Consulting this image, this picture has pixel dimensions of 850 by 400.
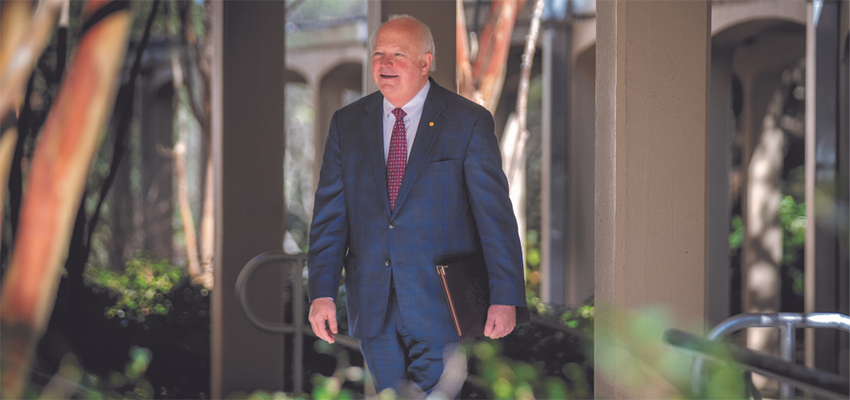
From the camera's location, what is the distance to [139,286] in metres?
8.00

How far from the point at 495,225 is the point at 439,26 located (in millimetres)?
1320

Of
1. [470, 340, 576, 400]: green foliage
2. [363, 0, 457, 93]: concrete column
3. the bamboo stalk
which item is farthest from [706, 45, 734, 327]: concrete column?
the bamboo stalk

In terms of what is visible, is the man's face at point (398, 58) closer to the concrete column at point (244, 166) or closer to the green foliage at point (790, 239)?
the concrete column at point (244, 166)

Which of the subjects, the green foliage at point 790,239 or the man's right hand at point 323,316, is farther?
the green foliage at point 790,239

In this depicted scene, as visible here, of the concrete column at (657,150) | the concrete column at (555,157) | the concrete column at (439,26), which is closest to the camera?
the concrete column at (657,150)

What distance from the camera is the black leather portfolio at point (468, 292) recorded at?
2217mm

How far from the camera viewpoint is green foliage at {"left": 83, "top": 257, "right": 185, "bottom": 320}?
6.93 meters

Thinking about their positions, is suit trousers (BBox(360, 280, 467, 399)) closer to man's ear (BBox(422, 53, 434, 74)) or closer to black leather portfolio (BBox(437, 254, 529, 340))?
black leather portfolio (BBox(437, 254, 529, 340))

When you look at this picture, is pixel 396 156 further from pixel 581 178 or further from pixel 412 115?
pixel 581 178

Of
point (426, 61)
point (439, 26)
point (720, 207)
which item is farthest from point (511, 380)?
point (720, 207)

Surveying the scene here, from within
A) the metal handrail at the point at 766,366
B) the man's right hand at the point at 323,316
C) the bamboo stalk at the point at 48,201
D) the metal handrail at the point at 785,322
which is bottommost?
the man's right hand at the point at 323,316

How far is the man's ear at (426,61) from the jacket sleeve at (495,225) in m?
0.27

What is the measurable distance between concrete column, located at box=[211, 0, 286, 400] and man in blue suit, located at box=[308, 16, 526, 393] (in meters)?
1.66

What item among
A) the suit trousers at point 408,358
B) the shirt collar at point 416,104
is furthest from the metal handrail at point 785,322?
the shirt collar at point 416,104
